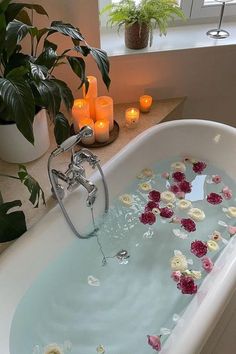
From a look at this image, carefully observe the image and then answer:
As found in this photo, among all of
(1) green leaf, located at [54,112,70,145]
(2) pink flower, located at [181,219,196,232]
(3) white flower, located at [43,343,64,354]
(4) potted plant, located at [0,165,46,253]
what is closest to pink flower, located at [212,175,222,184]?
(2) pink flower, located at [181,219,196,232]

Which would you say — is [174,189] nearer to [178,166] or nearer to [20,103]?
[178,166]

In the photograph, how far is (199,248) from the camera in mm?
1636

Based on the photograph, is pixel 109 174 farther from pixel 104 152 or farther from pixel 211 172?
pixel 211 172

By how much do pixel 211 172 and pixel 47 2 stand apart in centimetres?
113

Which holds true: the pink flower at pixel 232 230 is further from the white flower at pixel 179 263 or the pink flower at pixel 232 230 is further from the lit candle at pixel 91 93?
the lit candle at pixel 91 93

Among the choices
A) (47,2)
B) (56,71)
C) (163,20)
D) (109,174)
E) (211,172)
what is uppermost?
(47,2)

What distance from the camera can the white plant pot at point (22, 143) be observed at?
1597 millimetres

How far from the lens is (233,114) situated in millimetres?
2311

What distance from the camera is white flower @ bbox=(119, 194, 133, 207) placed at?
5.93 feet

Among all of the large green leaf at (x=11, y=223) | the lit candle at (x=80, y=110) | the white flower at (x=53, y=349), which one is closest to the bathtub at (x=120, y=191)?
the large green leaf at (x=11, y=223)

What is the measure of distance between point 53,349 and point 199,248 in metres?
0.72

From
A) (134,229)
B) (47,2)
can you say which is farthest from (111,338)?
(47,2)

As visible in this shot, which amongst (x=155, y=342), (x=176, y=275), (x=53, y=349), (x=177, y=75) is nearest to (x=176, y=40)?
(x=177, y=75)

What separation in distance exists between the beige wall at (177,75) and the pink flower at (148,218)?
0.70m
